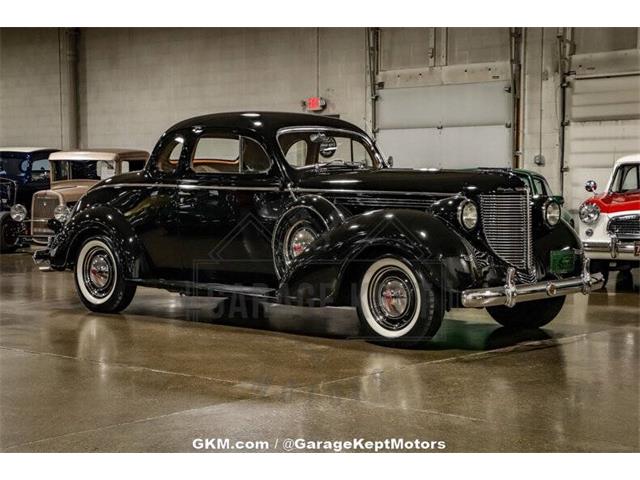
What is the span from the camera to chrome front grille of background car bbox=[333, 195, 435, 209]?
749cm

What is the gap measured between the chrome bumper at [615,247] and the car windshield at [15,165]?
434 inches

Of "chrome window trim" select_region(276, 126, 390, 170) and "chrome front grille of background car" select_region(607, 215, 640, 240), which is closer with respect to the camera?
"chrome window trim" select_region(276, 126, 390, 170)

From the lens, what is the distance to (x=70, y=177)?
54.1ft

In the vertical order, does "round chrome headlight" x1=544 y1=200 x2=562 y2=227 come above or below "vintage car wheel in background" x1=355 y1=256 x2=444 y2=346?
above

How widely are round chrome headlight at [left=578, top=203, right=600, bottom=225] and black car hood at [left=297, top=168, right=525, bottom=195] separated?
170 inches

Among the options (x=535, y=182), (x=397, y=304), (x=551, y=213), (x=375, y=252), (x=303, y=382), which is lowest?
(x=303, y=382)

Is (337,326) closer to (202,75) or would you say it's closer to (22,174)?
(22,174)

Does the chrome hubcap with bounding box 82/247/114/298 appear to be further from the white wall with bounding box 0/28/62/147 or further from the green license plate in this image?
the white wall with bounding box 0/28/62/147

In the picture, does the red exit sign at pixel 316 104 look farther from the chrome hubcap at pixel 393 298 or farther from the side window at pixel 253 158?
the chrome hubcap at pixel 393 298

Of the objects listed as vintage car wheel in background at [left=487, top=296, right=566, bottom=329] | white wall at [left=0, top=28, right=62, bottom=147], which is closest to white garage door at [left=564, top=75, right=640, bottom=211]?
vintage car wheel in background at [left=487, top=296, right=566, bottom=329]

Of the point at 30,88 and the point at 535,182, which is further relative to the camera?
the point at 30,88

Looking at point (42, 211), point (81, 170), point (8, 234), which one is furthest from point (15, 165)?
point (42, 211)

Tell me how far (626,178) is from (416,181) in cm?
554

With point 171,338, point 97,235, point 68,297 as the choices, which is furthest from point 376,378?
point 68,297
